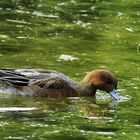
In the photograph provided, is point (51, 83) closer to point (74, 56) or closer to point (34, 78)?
point (34, 78)

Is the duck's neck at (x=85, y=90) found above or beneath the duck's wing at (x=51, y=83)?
beneath

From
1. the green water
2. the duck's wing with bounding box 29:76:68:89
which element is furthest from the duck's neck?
the duck's wing with bounding box 29:76:68:89

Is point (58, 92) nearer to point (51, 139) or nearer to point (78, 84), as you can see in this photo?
point (78, 84)

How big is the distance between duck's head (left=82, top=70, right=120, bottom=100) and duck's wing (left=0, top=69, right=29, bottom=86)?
1.06 meters

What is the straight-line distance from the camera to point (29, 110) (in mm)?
11164

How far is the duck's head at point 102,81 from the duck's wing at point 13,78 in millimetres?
1060

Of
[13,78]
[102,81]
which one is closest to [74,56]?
[102,81]

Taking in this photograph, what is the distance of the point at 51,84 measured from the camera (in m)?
12.4

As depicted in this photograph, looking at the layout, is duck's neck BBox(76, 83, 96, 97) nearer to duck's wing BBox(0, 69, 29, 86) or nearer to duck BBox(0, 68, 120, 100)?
duck BBox(0, 68, 120, 100)

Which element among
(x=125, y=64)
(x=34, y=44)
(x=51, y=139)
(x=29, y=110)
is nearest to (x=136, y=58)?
(x=125, y=64)

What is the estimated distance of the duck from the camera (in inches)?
483

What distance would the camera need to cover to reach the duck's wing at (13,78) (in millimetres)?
12242

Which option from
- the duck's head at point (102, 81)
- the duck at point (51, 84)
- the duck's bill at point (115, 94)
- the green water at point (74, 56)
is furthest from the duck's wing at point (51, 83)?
the duck's bill at point (115, 94)

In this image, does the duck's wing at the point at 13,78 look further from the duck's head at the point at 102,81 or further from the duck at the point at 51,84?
the duck's head at the point at 102,81
